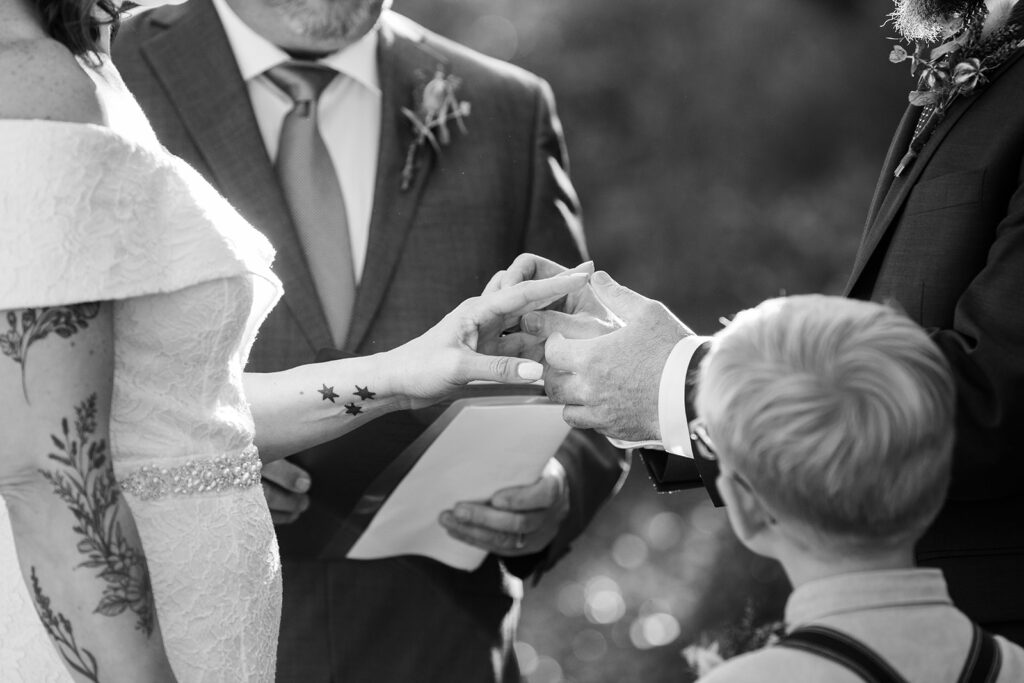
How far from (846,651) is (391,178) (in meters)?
2.02

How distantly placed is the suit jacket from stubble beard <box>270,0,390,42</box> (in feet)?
4.67

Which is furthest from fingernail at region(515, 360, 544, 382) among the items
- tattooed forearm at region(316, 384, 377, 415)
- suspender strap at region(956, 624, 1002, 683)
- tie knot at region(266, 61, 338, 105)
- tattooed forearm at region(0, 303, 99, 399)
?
tie knot at region(266, 61, 338, 105)

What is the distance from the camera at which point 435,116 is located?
130 inches

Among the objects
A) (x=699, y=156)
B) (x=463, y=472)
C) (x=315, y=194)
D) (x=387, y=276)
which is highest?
(x=315, y=194)

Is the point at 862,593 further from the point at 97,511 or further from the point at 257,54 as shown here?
Result: the point at 257,54

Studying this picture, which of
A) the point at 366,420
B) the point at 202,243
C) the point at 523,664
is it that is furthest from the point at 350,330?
the point at 523,664

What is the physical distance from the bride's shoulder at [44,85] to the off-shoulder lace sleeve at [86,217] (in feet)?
0.08

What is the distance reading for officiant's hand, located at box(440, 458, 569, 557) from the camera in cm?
290

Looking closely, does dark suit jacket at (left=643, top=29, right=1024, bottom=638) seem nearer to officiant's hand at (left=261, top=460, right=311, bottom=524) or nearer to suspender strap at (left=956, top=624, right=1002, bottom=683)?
suspender strap at (left=956, top=624, right=1002, bottom=683)

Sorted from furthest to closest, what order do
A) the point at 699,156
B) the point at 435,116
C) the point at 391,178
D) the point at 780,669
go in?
the point at 699,156 → the point at 435,116 → the point at 391,178 → the point at 780,669

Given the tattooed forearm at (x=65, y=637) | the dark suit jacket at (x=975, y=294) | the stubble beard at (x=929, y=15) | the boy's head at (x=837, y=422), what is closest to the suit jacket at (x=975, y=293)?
the dark suit jacket at (x=975, y=294)

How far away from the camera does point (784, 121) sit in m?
7.66

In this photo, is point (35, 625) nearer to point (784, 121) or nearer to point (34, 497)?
point (34, 497)

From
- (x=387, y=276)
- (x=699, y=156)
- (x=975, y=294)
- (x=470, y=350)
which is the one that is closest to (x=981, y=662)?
(x=975, y=294)
